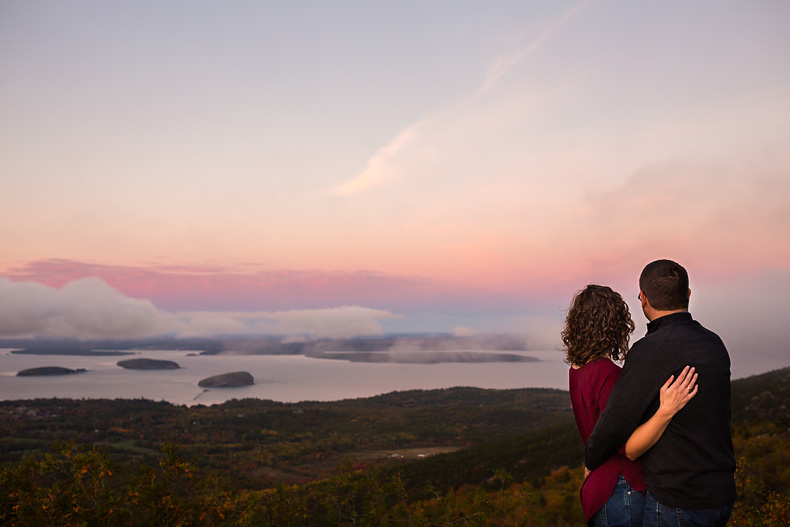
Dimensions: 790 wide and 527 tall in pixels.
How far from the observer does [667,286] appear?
7.18 ft

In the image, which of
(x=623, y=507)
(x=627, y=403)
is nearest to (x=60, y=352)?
(x=623, y=507)

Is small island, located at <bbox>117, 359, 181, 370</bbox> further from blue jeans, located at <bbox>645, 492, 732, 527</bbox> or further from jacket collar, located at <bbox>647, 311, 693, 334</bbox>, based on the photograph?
jacket collar, located at <bbox>647, 311, 693, 334</bbox>

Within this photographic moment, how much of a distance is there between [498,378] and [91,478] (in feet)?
378

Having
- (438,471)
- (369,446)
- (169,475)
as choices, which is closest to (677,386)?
(169,475)

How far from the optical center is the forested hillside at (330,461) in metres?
4.61

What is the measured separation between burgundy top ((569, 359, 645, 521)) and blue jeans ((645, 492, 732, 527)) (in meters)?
0.09

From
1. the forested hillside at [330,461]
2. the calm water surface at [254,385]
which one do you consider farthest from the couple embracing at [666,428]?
the calm water surface at [254,385]

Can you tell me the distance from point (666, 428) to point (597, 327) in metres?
0.51

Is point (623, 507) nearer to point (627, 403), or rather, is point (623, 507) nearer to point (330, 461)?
point (627, 403)

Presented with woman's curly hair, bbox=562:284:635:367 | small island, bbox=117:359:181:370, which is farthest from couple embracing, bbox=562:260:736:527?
small island, bbox=117:359:181:370

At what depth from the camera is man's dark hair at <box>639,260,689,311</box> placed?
2.18 meters

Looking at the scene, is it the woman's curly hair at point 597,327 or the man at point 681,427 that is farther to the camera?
the woman's curly hair at point 597,327

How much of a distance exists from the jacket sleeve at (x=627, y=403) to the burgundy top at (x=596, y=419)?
0.11m

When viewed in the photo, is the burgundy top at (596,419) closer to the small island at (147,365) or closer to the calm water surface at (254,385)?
the calm water surface at (254,385)
